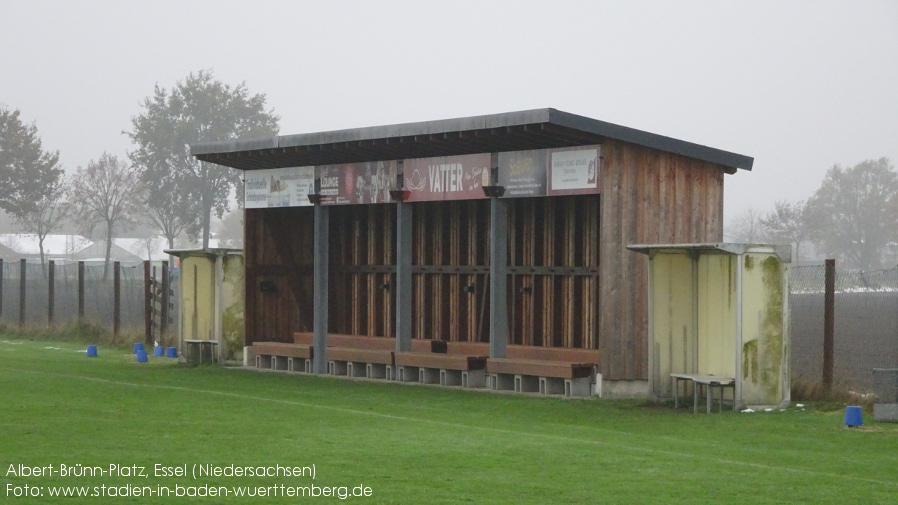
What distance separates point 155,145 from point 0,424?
58.7 metres

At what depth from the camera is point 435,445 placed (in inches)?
426

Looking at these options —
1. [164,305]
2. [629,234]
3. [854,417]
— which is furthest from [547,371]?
[164,305]

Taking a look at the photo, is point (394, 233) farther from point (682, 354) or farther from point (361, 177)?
point (682, 354)

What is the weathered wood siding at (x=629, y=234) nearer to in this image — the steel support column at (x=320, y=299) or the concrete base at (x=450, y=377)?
the concrete base at (x=450, y=377)

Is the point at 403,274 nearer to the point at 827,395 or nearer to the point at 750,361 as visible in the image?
the point at 750,361

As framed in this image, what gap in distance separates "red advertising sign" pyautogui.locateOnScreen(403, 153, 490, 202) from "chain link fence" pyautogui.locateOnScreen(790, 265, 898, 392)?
469 centimetres

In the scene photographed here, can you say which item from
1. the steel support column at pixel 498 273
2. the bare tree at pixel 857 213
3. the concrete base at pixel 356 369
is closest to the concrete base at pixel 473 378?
the steel support column at pixel 498 273

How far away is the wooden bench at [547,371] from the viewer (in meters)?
16.0

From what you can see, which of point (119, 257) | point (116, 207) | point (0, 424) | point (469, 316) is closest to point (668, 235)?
point (469, 316)

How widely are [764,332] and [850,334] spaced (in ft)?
47.5

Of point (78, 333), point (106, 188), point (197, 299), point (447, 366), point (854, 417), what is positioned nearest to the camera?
point (854, 417)

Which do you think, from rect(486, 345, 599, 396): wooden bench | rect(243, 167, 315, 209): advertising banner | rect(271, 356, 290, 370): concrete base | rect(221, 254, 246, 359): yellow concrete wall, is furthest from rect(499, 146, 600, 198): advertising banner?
rect(221, 254, 246, 359): yellow concrete wall

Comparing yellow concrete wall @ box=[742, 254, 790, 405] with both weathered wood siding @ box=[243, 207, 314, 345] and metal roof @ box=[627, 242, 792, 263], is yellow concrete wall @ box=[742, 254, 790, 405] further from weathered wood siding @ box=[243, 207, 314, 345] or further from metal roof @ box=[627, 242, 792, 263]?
weathered wood siding @ box=[243, 207, 314, 345]

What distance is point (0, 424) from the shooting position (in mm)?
11789
